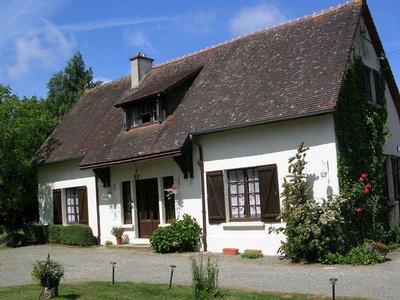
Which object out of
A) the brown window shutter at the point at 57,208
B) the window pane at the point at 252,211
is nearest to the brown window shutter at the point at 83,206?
the brown window shutter at the point at 57,208

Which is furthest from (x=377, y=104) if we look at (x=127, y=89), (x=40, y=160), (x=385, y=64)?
(x=40, y=160)

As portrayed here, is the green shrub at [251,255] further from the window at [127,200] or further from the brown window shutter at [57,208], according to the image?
the brown window shutter at [57,208]

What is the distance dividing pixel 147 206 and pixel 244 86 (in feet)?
17.6

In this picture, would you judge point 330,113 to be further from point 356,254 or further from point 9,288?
point 9,288

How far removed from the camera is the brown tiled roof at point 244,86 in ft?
45.0

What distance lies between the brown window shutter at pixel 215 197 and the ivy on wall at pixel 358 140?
3584 mm

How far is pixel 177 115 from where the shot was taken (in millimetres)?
16750

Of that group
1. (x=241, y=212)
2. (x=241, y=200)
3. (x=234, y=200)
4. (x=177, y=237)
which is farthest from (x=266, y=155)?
(x=177, y=237)

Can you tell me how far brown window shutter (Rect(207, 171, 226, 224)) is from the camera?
1488cm

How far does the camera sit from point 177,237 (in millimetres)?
14992

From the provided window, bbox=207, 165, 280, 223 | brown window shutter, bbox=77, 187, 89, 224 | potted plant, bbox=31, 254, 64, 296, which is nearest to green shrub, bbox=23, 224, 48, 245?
brown window shutter, bbox=77, 187, 89, 224

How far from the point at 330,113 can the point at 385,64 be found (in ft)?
17.3

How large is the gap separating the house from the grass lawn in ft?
16.7

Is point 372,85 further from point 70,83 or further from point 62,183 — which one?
point 70,83
